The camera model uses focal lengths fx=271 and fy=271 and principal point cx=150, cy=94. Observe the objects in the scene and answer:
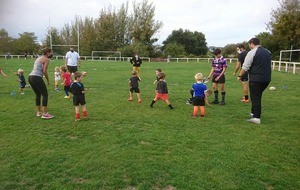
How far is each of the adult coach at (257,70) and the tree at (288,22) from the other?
26430 mm

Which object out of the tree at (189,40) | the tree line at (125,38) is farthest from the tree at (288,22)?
the tree at (189,40)

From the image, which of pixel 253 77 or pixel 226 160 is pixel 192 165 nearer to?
pixel 226 160

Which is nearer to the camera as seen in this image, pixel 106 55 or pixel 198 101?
pixel 198 101

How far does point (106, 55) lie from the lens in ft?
172

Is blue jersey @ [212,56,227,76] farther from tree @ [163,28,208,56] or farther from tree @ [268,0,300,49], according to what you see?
tree @ [163,28,208,56]

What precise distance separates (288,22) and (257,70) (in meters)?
28.1

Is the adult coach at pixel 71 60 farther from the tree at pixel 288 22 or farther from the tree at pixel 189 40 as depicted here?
the tree at pixel 189 40

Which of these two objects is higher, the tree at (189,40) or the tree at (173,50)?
the tree at (189,40)

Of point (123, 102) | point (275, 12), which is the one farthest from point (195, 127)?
point (275, 12)

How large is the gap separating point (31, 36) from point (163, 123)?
64.8 metres

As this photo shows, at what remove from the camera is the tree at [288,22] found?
3012cm

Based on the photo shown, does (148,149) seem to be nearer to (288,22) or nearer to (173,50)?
(288,22)

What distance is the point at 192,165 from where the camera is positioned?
4.24 meters

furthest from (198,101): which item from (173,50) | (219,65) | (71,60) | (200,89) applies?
(173,50)
